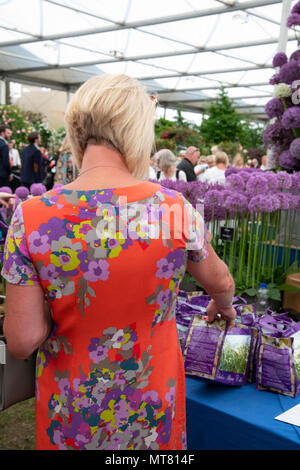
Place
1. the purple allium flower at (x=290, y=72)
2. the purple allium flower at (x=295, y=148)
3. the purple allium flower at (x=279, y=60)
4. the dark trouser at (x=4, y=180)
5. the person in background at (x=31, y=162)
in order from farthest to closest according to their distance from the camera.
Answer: the person in background at (x=31, y=162) < the dark trouser at (x=4, y=180) < the purple allium flower at (x=279, y=60) < the purple allium flower at (x=290, y=72) < the purple allium flower at (x=295, y=148)

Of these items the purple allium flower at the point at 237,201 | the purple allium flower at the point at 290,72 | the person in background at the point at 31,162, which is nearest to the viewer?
the purple allium flower at the point at 237,201

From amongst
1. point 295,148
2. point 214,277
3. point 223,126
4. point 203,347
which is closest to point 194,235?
point 214,277

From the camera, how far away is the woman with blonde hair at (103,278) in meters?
0.90

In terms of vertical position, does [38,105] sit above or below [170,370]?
above

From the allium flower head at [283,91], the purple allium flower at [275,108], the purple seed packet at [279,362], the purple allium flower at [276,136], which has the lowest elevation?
the purple seed packet at [279,362]

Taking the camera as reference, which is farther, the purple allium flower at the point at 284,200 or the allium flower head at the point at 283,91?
the allium flower head at the point at 283,91

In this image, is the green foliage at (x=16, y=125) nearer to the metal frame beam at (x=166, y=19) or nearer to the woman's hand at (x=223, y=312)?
the metal frame beam at (x=166, y=19)

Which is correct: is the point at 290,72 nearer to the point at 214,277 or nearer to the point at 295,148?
the point at 295,148

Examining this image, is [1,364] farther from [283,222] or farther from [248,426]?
[283,222]

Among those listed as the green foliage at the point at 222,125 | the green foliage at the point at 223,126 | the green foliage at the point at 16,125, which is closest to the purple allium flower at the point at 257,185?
the green foliage at the point at 16,125

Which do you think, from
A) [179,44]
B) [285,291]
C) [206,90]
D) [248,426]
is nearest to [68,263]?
[248,426]

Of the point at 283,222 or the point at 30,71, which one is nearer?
the point at 283,222
